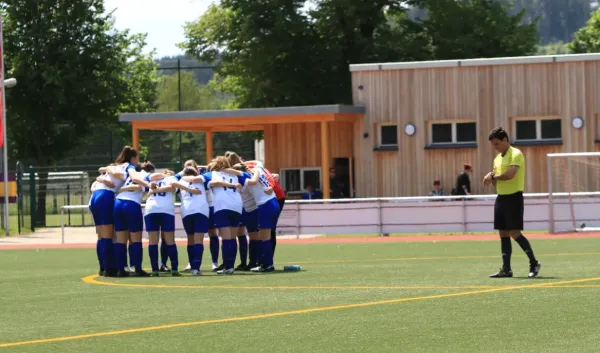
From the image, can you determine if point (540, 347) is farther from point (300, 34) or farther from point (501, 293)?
point (300, 34)

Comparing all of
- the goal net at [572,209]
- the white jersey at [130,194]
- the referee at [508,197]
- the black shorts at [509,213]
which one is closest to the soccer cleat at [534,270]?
the referee at [508,197]

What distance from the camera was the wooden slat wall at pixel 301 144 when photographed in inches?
1687

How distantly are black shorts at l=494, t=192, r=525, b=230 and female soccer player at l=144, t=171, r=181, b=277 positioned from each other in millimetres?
4960

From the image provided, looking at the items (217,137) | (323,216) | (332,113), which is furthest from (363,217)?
(217,137)

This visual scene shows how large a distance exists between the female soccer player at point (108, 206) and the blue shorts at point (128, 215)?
0.87 feet

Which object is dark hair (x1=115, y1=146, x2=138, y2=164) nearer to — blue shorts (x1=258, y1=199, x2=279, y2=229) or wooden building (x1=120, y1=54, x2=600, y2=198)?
blue shorts (x1=258, y1=199, x2=279, y2=229)

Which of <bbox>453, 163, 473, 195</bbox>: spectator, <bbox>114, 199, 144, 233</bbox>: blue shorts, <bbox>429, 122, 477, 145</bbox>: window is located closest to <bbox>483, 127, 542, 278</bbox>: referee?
<bbox>114, 199, 144, 233</bbox>: blue shorts

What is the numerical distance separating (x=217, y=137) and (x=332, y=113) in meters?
39.1

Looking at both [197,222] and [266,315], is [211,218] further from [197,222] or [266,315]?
[266,315]

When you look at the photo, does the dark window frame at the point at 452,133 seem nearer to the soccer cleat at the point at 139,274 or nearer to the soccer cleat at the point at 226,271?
the soccer cleat at the point at 226,271

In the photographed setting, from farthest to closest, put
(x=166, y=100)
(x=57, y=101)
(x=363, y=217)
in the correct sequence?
(x=166, y=100) < (x=57, y=101) < (x=363, y=217)

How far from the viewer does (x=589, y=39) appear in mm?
71125

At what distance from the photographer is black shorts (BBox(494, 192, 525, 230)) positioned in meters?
16.5

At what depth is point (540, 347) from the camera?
→ 31.9 ft
